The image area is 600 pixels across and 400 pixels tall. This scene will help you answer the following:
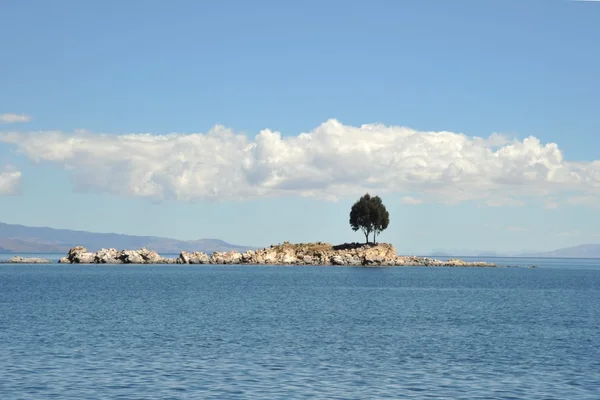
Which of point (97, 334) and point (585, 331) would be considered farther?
point (585, 331)

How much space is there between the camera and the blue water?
127 ft

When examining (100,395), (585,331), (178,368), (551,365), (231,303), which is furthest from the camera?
(231,303)

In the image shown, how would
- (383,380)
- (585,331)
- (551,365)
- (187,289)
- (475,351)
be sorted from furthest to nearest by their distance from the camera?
(187,289)
(585,331)
(475,351)
(551,365)
(383,380)

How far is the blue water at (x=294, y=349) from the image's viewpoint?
3862cm

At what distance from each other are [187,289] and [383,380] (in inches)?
3474

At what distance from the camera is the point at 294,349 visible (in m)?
52.6

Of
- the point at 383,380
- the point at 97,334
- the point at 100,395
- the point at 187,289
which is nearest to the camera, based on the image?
the point at 100,395

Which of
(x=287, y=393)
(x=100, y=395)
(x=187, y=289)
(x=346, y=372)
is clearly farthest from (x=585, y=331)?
(x=187, y=289)

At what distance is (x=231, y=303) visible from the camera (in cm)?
9488

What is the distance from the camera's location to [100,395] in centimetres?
3634

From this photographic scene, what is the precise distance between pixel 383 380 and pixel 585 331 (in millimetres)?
33934

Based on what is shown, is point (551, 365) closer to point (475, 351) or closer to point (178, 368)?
point (475, 351)

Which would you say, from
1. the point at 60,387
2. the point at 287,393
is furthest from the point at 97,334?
the point at 287,393

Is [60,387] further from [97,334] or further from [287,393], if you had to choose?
[97,334]
